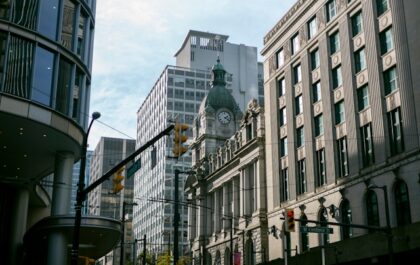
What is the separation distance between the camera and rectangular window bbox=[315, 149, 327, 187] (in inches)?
2023

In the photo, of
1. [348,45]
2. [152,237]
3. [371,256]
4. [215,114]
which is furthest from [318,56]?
[152,237]

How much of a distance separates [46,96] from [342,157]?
25.4m

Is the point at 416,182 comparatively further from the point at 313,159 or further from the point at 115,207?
the point at 115,207

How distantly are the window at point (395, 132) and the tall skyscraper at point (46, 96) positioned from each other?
21487mm

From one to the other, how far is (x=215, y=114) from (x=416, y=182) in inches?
2232

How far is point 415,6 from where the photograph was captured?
4119cm

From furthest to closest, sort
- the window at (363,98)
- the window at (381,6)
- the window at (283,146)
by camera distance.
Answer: the window at (283,146)
the window at (363,98)
the window at (381,6)

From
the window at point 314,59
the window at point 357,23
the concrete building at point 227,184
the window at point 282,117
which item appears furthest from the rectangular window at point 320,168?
the window at point 357,23

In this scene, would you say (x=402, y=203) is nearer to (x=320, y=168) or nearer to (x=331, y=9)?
(x=320, y=168)

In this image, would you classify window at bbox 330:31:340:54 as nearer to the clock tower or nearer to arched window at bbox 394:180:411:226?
arched window at bbox 394:180:411:226

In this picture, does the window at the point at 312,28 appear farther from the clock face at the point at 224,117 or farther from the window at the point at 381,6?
the clock face at the point at 224,117

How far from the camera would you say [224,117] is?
94.4 meters

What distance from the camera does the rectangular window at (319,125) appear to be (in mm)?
52156

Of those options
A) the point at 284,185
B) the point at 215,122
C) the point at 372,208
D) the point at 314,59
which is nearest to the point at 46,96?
the point at 372,208
